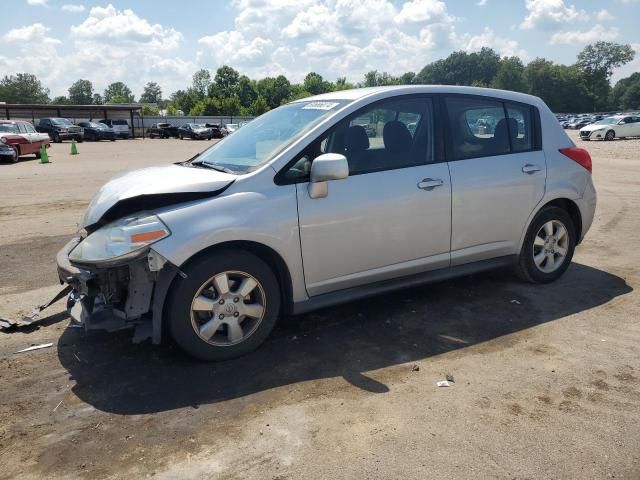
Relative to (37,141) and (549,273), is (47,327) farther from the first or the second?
(37,141)

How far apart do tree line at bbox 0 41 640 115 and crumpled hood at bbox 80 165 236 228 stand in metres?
96.5

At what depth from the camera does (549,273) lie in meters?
5.58

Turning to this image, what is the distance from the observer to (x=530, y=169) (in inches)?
205

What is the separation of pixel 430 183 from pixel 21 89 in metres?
135

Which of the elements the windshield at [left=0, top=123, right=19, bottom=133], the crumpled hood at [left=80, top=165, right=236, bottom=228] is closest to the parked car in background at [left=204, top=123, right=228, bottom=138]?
the windshield at [left=0, top=123, right=19, bottom=133]

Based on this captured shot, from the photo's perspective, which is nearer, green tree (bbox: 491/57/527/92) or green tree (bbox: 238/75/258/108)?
green tree (bbox: 238/75/258/108)

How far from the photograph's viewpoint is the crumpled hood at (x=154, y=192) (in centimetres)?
383

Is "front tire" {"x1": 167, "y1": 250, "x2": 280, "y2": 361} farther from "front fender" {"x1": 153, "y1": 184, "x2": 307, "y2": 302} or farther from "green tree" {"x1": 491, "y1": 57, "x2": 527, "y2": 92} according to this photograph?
"green tree" {"x1": 491, "y1": 57, "x2": 527, "y2": 92}

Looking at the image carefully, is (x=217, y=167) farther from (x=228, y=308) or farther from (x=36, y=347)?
(x=36, y=347)

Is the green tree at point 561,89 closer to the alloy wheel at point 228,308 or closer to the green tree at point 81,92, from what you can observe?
the green tree at point 81,92

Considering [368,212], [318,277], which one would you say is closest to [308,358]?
[318,277]

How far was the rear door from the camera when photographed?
189 inches

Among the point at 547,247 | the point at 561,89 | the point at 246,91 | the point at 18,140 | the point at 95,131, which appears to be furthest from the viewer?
the point at 561,89

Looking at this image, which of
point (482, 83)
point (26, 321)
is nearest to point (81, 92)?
point (482, 83)
